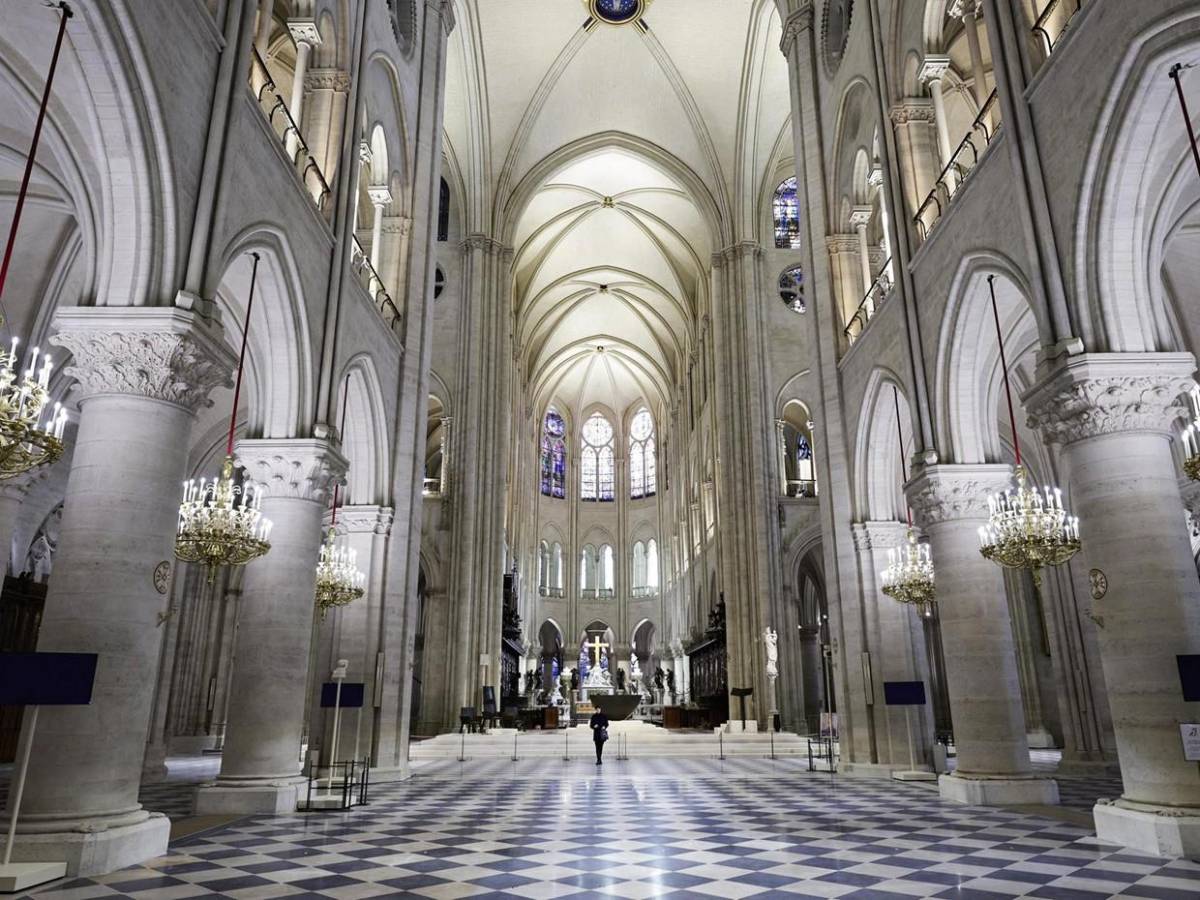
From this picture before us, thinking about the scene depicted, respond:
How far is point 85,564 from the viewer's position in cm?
621

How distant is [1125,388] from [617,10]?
2119cm

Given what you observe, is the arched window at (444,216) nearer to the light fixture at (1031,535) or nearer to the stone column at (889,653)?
the stone column at (889,653)

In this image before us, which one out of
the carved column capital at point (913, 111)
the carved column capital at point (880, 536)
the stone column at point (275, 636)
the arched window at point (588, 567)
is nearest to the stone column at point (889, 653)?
the carved column capital at point (880, 536)

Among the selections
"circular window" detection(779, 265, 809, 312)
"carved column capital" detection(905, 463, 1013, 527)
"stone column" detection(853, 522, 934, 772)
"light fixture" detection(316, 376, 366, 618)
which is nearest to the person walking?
"stone column" detection(853, 522, 934, 772)

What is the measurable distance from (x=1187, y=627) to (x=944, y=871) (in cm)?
299

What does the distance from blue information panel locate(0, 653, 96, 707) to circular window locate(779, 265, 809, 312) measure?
2417 centimetres

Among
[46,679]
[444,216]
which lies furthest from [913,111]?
[444,216]

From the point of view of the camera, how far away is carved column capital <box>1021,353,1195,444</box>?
7.33 m

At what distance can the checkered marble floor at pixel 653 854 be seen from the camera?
5273 mm

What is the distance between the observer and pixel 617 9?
79.6 feet

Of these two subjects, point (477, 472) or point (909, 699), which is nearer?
point (909, 699)

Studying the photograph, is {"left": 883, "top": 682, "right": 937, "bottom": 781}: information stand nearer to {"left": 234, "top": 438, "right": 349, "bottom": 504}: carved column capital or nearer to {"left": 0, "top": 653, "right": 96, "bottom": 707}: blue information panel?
{"left": 234, "top": 438, "right": 349, "bottom": 504}: carved column capital

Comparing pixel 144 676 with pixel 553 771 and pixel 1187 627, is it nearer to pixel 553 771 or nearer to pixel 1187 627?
pixel 1187 627

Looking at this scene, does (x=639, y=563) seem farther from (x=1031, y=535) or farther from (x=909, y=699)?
(x=1031, y=535)
